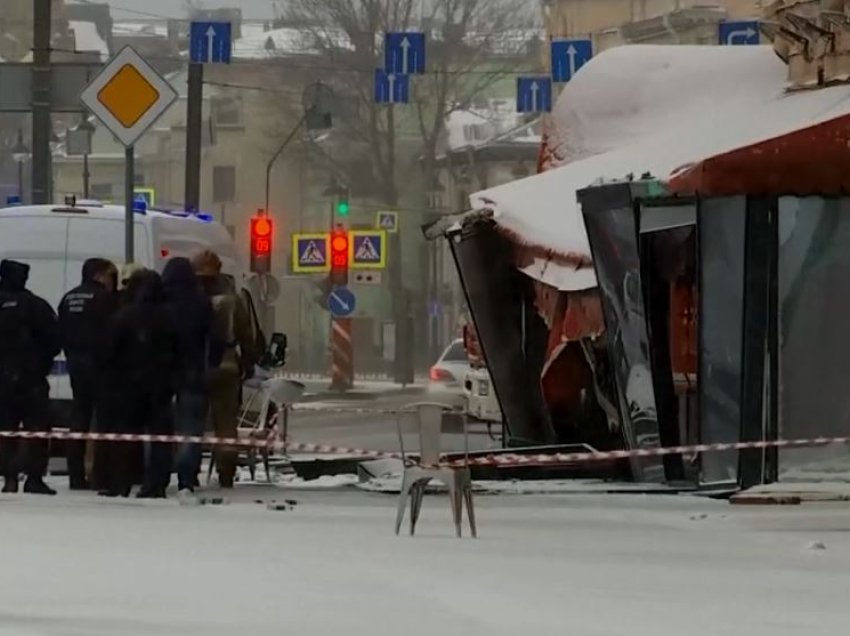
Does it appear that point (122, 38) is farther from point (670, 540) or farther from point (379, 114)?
point (670, 540)

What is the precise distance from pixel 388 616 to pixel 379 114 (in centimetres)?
6400

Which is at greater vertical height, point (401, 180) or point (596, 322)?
point (401, 180)

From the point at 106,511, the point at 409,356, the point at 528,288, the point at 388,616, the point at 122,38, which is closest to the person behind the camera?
the point at 388,616

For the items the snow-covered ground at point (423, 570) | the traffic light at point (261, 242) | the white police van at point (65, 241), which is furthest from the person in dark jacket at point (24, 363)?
the traffic light at point (261, 242)

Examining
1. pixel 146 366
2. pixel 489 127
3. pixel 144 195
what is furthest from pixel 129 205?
pixel 489 127

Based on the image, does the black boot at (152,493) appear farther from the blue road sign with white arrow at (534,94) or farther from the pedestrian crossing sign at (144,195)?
the blue road sign with white arrow at (534,94)

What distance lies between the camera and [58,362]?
62.0ft

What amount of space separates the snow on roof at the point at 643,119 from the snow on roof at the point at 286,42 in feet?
150

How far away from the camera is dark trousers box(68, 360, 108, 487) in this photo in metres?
16.7

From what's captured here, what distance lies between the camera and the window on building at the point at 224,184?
3925 inches

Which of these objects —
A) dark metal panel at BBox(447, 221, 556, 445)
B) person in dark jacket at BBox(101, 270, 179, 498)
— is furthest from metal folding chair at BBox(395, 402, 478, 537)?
dark metal panel at BBox(447, 221, 556, 445)

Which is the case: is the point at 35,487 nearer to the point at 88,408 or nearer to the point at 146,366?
the point at 88,408

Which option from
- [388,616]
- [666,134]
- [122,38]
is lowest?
[388,616]

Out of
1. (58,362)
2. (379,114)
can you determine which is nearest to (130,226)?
(58,362)
